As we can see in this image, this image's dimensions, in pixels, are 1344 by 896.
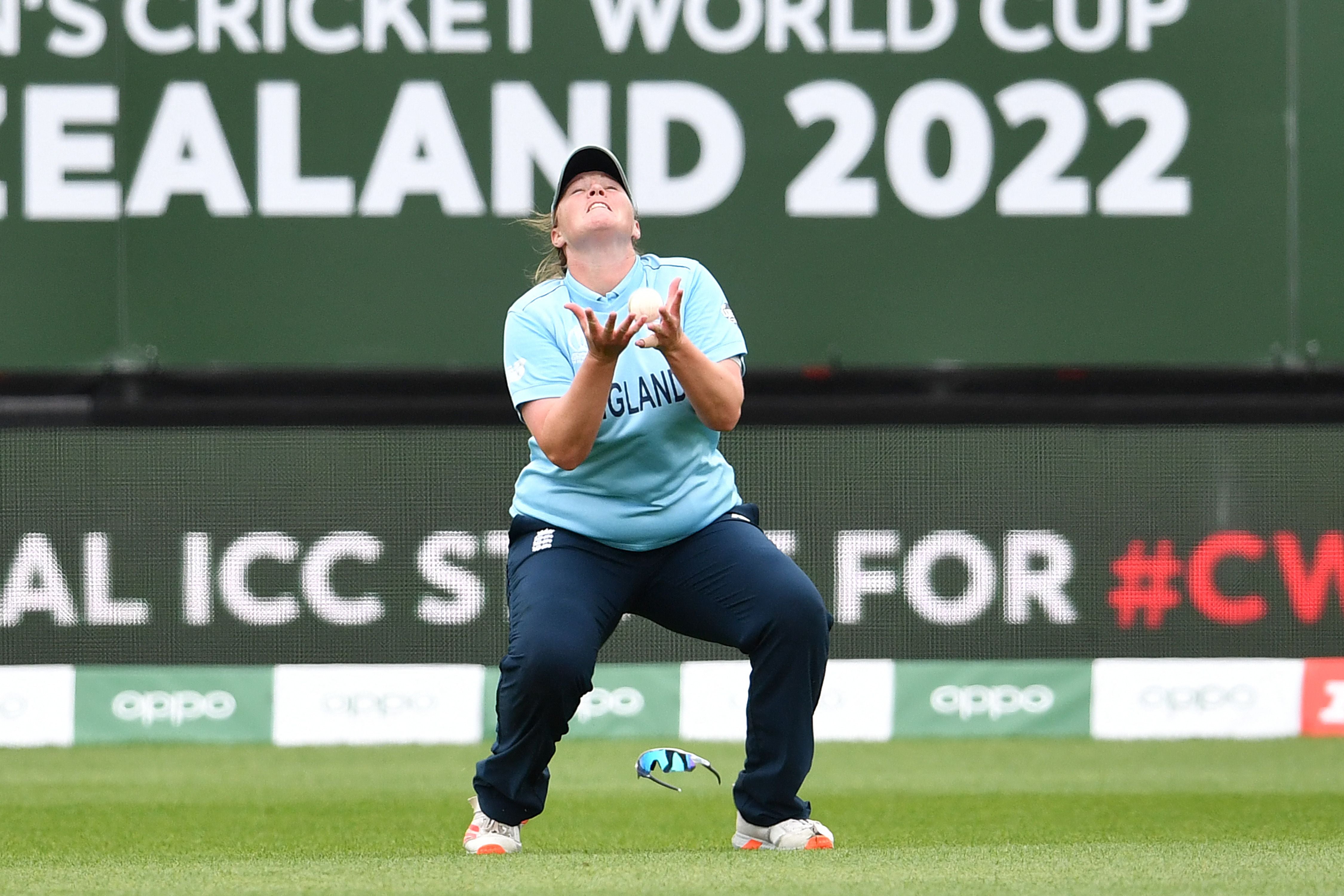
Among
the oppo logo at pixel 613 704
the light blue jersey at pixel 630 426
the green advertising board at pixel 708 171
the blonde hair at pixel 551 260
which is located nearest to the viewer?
the light blue jersey at pixel 630 426

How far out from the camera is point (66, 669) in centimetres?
776

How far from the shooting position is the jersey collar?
431 centimetres

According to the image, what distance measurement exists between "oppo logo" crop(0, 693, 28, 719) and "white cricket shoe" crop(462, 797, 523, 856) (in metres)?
4.12

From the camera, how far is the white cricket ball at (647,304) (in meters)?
3.94

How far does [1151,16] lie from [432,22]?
2.75 meters

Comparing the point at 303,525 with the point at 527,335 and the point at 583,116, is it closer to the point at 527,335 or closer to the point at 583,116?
the point at 583,116

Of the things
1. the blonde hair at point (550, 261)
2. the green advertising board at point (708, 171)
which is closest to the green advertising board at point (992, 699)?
the green advertising board at point (708, 171)

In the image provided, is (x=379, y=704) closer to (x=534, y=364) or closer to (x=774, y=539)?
(x=774, y=539)

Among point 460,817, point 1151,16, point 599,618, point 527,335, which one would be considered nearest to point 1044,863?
point 599,618

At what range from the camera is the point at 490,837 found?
166 inches

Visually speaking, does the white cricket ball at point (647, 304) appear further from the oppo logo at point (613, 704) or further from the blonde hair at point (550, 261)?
the oppo logo at point (613, 704)

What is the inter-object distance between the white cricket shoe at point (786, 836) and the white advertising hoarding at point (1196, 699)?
389 cm

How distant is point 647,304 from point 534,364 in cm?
40

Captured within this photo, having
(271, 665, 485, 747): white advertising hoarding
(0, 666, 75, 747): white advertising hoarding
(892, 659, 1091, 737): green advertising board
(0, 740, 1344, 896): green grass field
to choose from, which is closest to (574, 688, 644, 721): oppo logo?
(0, 740, 1344, 896): green grass field
